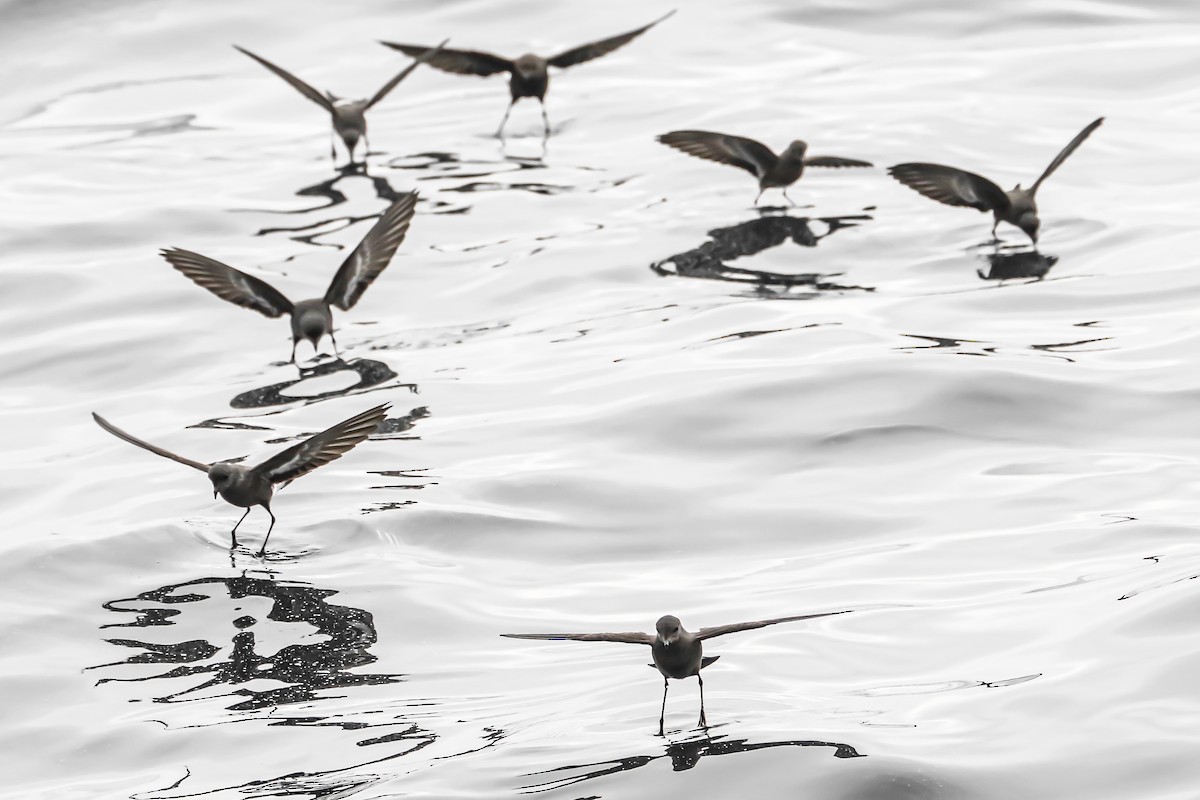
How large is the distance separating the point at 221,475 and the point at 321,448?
581 millimetres

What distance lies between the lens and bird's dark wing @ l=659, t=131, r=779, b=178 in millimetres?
13742

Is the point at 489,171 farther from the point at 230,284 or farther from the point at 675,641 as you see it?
the point at 675,641

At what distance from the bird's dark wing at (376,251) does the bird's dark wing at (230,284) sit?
0.39 metres

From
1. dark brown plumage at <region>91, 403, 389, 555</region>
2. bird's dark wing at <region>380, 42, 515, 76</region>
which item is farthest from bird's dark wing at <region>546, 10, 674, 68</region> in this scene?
dark brown plumage at <region>91, 403, 389, 555</region>

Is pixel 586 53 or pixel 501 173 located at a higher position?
pixel 586 53

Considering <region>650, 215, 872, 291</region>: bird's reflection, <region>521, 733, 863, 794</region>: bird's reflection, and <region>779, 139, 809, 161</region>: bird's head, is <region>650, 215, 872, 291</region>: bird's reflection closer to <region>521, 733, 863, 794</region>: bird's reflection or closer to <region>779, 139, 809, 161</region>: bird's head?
<region>779, 139, 809, 161</region>: bird's head

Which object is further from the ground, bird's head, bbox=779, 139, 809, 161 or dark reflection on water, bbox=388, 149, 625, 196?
bird's head, bbox=779, 139, 809, 161

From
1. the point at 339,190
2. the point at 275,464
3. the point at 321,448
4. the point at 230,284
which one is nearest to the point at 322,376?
the point at 230,284

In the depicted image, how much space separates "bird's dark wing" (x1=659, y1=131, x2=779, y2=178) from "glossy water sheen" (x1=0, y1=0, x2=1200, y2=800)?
1.48ft

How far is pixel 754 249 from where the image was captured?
13.3m

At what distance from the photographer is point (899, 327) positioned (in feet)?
37.6

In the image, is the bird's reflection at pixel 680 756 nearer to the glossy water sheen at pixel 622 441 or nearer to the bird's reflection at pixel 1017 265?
the glossy water sheen at pixel 622 441

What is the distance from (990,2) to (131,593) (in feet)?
47.5

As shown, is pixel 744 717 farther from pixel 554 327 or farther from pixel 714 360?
pixel 554 327
